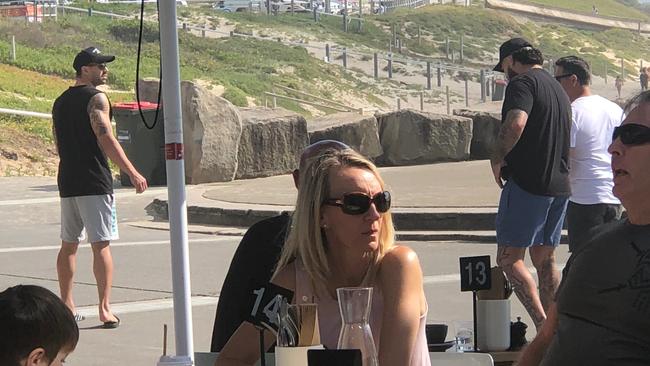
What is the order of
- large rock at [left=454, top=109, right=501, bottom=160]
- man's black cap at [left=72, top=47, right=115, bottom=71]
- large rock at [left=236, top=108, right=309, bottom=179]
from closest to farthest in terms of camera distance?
man's black cap at [left=72, top=47, right=115, bottom=71]
large rock at [left=236, top=108, right=309, bottom=179]
large rock at [left=454, top=109, right=501, bottom=160]

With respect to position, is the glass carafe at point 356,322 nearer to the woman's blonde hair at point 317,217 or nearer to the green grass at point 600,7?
the woman's blonde hair at point 317,217

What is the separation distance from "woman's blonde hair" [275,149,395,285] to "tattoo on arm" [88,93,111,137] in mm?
4600

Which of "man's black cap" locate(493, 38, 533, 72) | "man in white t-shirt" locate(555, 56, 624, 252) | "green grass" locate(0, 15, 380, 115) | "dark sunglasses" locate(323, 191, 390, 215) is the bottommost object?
"green grass" locate(0, 15, 380, 115)

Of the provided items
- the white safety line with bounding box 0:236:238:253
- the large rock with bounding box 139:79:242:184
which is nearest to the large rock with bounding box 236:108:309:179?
the large rock with bounding box 139:79:242:184

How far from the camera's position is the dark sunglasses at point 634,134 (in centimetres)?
368

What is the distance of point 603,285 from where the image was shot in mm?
3662

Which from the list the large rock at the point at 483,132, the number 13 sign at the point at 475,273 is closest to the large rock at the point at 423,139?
the large rock at the point at 483,132

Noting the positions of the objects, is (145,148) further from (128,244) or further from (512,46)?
(512,46)

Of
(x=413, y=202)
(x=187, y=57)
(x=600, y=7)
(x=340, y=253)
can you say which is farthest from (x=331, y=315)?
(x=600, y=7)

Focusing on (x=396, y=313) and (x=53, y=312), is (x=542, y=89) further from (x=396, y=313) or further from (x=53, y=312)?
(x=53, y=312)

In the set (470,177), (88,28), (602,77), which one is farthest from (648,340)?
(602,77)

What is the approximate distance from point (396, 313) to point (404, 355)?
137 mm

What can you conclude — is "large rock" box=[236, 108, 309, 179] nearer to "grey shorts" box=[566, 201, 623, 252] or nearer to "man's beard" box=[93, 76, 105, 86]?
"man's beard" box=[93, 76, 105, 86]

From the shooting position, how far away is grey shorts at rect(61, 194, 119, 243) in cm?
855
